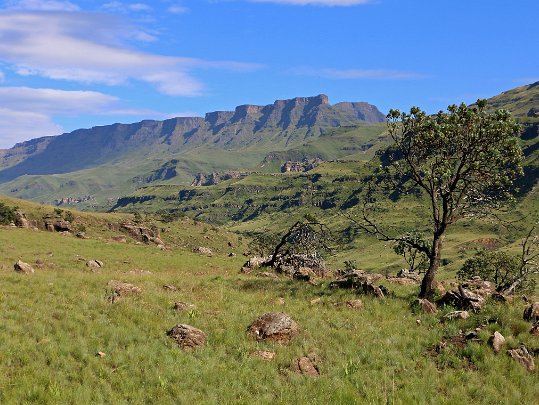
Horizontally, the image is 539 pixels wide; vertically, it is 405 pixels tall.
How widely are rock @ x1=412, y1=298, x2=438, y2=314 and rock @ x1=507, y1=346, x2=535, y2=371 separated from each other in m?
4.82

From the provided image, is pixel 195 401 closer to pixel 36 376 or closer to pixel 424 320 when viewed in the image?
pixel 36 376

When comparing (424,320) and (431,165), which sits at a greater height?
(431,165)

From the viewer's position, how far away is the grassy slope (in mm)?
13414

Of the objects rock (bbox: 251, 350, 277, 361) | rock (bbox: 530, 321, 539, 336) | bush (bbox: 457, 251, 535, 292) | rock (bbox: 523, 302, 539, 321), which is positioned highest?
rock (bbox: 523, 302, 539, 321)

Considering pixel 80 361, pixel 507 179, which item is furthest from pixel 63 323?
pixel 507 179

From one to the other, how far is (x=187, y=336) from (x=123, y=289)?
21.7 feet

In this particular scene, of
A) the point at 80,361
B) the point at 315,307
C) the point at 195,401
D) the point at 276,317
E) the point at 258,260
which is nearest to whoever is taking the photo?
the point at 195,401

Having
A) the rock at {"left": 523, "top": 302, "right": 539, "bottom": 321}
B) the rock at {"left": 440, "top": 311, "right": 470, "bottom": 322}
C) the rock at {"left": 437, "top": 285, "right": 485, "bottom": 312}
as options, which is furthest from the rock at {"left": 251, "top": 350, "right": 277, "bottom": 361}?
the rock at {"left": 523, "top": 302, "right": 539, "bottom": 321}

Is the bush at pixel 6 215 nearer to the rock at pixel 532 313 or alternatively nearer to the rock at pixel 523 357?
the rock at pixel 532 313

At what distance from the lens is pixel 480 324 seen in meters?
17.9

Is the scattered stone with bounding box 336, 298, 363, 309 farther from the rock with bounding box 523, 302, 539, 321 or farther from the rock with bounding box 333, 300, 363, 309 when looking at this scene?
the rock with bounding box 523, 302, 539, 321

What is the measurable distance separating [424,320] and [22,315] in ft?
56.4

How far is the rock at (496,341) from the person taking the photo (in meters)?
15.9

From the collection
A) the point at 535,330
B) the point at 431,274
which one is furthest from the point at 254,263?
the point at 535,330
